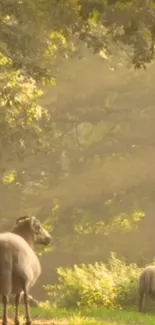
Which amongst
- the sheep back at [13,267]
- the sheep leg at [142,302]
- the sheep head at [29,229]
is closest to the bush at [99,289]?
the sheep leg at [142,302]

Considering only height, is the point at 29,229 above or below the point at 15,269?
above

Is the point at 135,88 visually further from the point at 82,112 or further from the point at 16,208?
the point at 16,208

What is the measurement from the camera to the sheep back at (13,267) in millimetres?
9055

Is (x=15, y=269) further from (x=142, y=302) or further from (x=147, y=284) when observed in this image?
(x=142, y=302)

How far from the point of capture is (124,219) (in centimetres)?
3738

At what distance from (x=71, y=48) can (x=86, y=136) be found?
58.9 feet

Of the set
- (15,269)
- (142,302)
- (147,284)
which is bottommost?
(142,302)

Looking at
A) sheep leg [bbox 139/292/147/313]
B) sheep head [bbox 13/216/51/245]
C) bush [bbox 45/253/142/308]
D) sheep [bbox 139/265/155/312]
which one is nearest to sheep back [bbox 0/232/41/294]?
sheep head [bbox 13/216/51/245]

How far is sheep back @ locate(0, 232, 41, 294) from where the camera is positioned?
905 centimetres

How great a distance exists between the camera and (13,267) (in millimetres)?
9117

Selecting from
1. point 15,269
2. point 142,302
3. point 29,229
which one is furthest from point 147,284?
point 15,269

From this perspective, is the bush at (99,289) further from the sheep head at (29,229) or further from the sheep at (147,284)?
the sheep head at (29,229)

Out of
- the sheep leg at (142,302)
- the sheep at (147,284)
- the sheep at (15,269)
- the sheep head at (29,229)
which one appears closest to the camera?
the sheep at (15,269)

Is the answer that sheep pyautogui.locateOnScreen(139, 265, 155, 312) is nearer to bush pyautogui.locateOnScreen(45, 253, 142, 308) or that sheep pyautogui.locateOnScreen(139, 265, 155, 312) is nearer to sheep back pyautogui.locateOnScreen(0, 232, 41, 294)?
bush pyautogui.locateOnScreen(45, 253, 142, 308)
